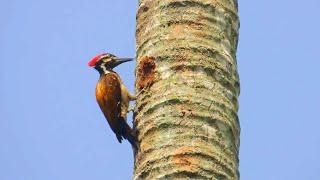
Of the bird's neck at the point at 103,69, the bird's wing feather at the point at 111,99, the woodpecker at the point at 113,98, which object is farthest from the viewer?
the bird's neck at the point at 103,69

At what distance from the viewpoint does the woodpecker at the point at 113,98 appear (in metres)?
5.36

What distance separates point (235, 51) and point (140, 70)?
678mm

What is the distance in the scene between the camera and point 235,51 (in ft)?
15.5

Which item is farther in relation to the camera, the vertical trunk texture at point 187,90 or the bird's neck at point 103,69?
the bird's neck at point 103,69

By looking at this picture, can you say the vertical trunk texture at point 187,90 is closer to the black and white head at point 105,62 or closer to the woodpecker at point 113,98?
the woodpecker at point 113,98

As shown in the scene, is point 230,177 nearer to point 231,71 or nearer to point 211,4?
point 231,71

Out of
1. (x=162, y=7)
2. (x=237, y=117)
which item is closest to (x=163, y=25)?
(x=162, y=7)

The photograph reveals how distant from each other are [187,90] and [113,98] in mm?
1702

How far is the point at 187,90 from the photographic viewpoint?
4.14 meters

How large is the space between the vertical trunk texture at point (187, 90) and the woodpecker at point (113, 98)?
0.63 meters

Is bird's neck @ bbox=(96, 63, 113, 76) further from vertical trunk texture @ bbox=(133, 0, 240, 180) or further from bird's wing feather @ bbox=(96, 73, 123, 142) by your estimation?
vertical trunk texture @ bbox=(133, 0, 240, 180)

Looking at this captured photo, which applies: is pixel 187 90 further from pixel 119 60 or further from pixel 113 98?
pixel 119 60

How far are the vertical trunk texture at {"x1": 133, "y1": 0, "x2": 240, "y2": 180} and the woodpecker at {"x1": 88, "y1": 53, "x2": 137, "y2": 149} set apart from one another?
629mm

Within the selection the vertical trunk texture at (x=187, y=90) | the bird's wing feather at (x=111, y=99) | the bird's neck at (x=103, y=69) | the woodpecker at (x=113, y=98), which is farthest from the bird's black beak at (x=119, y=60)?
the vertical trunk texture at (x=187, y=90)
